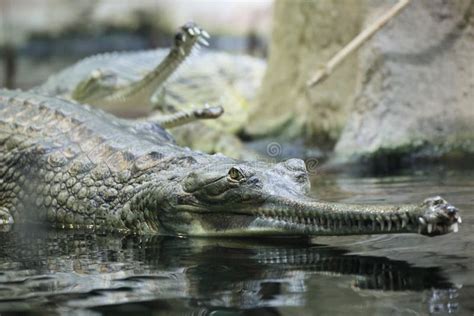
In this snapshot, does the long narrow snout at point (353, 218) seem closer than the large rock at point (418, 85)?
Yes

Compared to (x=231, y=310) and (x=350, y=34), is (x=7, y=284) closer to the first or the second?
(x=231, y=310)

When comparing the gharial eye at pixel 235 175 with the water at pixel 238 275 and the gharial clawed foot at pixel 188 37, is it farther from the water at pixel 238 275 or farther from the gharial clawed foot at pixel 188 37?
the gharial clawed foot at pixel 188 37

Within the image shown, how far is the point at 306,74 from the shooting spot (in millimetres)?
9430

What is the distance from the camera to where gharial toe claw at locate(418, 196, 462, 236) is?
3180 millimetres

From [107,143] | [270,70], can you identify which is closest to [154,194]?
[107,143]

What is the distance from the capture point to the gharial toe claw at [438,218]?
3.18 m

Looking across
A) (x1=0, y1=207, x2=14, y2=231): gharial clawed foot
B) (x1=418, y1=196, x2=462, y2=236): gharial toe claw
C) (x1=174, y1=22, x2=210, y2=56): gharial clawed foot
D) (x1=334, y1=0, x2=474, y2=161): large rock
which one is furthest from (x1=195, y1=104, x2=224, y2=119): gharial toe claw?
(x1=418, y1=196, x2=462, y2=236): gharial toe claw

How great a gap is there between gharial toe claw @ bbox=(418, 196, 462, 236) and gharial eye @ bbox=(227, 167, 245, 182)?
1.17 metres

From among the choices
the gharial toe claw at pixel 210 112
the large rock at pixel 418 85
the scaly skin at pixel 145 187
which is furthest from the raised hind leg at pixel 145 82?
the large rock at pixel 418 85

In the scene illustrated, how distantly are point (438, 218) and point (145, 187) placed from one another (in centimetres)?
193

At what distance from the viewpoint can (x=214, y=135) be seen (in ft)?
29.3

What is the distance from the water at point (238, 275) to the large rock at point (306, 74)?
4080 mm

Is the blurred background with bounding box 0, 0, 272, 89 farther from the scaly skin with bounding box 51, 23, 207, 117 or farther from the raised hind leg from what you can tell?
the raised hind leg

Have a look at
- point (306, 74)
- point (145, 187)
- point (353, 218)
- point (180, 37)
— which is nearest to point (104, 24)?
point (306, 74)
